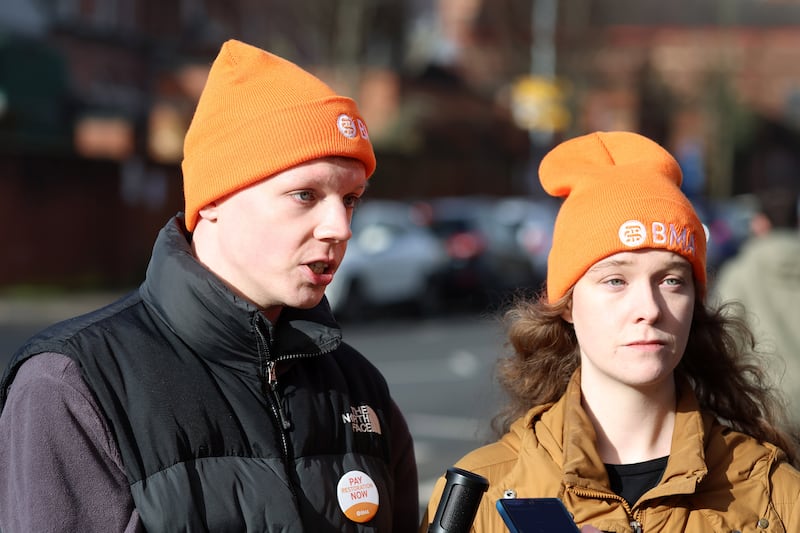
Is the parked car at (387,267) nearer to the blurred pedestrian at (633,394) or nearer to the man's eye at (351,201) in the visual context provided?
the blurred pedestrian at (633,394)

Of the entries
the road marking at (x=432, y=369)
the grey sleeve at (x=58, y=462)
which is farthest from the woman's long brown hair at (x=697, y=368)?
the road marking at (x=432, y=369)

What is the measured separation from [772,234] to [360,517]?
4.92 metres

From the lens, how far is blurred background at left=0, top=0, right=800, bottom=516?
22234mm

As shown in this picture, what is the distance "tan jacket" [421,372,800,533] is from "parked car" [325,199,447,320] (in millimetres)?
17572

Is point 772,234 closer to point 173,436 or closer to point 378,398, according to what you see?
point 378,398

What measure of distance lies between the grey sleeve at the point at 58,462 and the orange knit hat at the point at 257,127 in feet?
2.00

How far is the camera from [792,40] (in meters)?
74.2

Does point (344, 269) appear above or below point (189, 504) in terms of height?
below

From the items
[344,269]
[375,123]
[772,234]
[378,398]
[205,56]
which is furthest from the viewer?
[375,123]

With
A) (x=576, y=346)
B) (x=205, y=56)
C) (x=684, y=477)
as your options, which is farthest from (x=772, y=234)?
(x=205, y=56)

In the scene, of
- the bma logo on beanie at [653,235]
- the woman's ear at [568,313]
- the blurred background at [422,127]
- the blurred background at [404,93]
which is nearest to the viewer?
the bma logo on beanie at [653,235]

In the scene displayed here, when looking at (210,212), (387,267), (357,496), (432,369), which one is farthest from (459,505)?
(387,267)

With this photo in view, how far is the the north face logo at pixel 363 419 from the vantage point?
10.6 feet

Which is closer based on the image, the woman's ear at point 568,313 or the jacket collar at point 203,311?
the jacket collar at point 203,311
